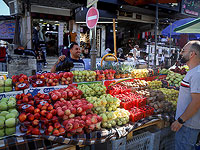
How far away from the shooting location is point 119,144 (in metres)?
2.36

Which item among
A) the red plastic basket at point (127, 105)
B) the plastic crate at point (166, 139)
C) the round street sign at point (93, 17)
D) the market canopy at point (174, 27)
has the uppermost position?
the market canopy at point (174, 27)

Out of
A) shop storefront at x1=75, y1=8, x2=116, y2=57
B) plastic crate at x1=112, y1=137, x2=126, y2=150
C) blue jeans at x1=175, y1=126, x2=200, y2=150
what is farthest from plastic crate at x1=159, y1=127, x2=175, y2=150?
shop storefront at x1=75, y1=8, x2=116, y2=57

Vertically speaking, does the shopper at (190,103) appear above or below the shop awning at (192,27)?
below

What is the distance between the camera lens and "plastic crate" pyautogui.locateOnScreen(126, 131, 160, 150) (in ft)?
8.67

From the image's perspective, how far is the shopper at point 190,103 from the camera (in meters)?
2.12

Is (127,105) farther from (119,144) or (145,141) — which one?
(119,144)

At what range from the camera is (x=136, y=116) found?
2754 millimetres

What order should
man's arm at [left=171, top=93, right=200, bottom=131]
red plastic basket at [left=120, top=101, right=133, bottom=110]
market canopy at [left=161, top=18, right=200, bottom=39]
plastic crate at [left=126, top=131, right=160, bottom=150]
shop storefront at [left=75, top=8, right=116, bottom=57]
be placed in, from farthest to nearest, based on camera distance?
shop storefront at [left=75, top=8, right=116, bottom=57] < market canopy at [left=161, top=18, right=200, bottom=39] < red plastic basket at [left=120, top=101, right=133, bottom=110] < plastic crate at [left=126, top=131, right=160, bottom=150] < man's arm at [left=171, top=93, right=200, bottom=131]

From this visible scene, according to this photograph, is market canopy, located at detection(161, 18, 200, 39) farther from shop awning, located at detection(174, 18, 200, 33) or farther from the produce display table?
the produce display table

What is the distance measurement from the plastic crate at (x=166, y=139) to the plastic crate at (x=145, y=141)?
302 millimetres

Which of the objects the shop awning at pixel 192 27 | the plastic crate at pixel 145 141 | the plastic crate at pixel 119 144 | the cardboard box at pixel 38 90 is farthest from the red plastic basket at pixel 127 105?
the shop awning at pixel 192 27

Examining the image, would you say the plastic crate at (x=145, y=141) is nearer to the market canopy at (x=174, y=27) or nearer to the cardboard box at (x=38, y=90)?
the cardboard box at (x=38, y=90)

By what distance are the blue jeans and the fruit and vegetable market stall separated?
0.48 metres

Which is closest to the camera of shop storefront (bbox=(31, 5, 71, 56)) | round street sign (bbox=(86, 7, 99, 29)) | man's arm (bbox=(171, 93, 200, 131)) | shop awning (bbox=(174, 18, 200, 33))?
man's arm (bbox=(171, 93, 200, 131))
